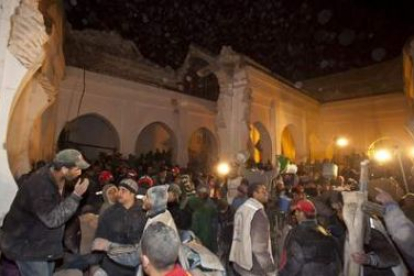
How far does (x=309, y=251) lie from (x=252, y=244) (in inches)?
36.9

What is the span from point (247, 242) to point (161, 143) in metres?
14.7

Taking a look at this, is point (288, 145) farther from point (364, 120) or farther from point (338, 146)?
point (364, 120)

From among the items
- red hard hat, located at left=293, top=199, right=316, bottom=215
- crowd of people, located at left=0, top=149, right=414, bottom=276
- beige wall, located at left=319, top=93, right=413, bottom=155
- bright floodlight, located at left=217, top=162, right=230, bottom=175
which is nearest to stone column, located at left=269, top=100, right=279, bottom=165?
bright floodlight, located at left=217, top=162, right=230, bottom=175

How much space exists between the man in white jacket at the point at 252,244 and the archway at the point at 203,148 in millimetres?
12922

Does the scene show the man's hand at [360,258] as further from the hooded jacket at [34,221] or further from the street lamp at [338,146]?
the street lamp at [338,146]

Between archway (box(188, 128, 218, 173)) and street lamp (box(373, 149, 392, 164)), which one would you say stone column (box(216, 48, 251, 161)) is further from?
street lamp (box(373, 149, 392, 164))

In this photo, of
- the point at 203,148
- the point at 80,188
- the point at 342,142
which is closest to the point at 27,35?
the point at 80,188

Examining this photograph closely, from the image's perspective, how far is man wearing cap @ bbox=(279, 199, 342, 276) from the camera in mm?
3633

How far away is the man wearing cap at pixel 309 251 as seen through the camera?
3.63 m

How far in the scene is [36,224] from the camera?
10.8 ft

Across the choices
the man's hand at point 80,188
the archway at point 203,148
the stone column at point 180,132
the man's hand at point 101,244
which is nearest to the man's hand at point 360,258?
the man's hand at point 101,244

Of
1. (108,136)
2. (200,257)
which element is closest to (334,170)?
(200,257)

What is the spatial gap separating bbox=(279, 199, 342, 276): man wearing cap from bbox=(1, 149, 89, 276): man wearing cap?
2.40 meters

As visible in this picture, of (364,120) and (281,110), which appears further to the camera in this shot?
(364,120)
